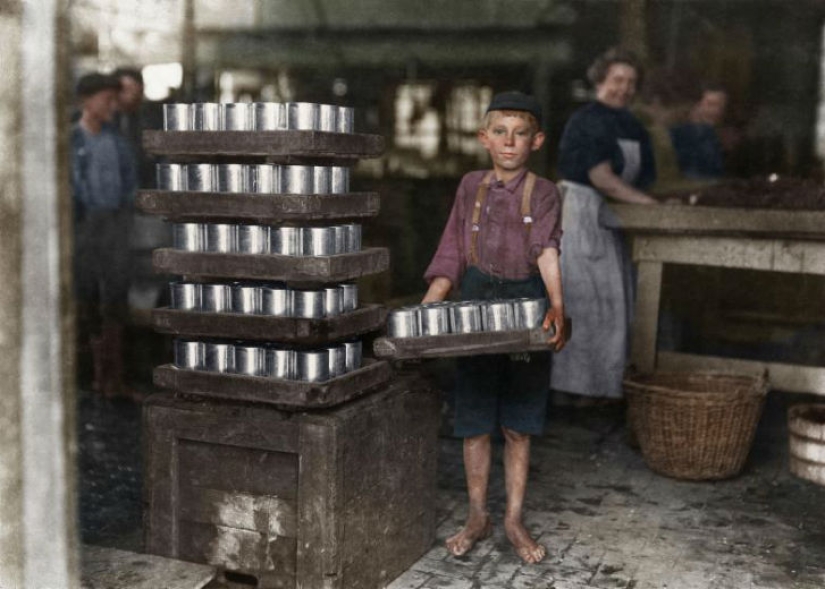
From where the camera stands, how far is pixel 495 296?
4.41 m

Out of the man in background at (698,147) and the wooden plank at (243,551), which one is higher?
the man in background at (698,147)

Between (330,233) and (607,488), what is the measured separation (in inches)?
98.0

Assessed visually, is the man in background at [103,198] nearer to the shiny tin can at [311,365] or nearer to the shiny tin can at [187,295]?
the shiny tin can at [187,295]

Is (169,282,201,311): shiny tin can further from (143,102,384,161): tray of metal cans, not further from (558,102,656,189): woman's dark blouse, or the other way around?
(558,102,656,189): woman's dark blouse

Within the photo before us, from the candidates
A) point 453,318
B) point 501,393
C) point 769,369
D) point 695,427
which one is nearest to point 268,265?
point 453,318

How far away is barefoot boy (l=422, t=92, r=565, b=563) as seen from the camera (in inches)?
171

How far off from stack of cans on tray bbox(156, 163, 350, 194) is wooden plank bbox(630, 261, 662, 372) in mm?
2918

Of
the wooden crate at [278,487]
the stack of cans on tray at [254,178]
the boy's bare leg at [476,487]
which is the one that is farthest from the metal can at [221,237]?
the boy's bare leg at [476,487]

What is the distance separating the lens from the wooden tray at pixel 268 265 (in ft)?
12.2

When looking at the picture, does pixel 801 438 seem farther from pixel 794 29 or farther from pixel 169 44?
pixel 169 44

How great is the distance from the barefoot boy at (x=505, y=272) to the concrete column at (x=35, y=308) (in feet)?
6.52

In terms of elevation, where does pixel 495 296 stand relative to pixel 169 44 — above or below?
below

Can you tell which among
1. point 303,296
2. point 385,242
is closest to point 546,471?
point 303,296

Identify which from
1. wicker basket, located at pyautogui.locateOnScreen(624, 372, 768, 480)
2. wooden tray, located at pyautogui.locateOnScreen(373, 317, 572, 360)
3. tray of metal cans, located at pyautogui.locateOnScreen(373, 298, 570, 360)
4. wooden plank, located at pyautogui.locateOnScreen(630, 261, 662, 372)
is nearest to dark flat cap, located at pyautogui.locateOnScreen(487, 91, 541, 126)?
tray of metal cans, located at pyautogui.locateOnScreen(373, 298, 570, 360)
